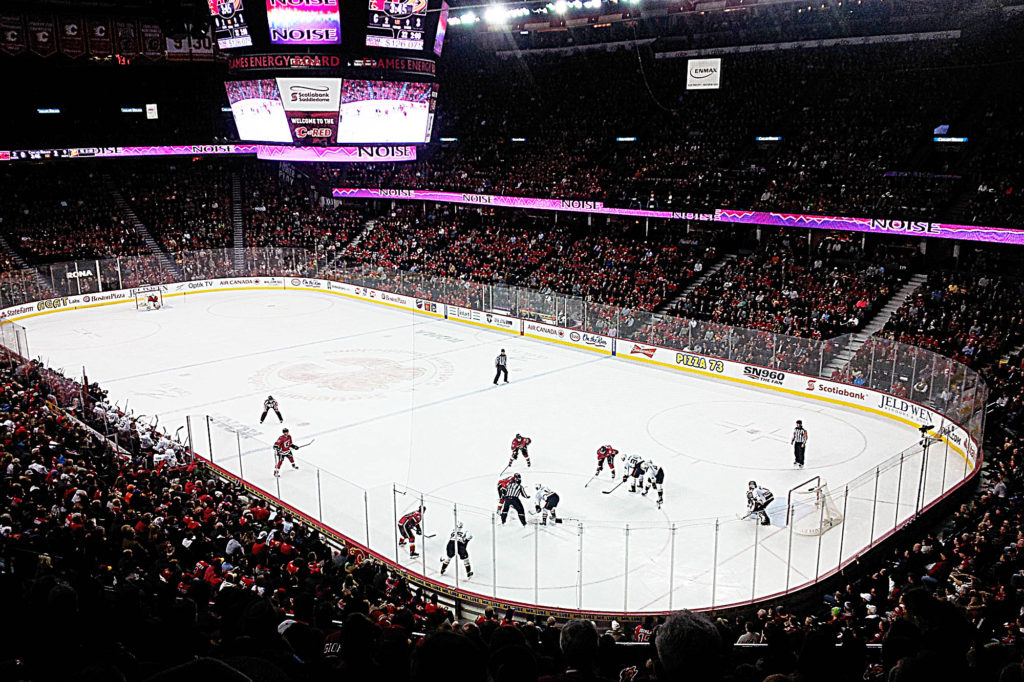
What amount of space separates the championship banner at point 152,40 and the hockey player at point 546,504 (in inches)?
1496

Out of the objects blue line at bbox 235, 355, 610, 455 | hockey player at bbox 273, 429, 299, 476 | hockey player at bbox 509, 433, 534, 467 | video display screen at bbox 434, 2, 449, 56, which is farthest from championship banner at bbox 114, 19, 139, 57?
hockey player at bbox 509, 433, 534, 467

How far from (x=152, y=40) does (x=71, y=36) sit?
3.85 m

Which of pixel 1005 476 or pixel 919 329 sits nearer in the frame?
pixel 1005 476

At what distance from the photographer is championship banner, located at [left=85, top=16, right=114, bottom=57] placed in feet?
132

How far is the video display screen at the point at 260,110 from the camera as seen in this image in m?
21.7

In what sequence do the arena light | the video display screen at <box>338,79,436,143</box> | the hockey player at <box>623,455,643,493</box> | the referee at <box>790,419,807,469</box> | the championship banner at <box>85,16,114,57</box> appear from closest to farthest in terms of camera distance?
the hockey player at <box>623,455,643,493</box> → the referee at <box>790,419,807,469</box> → the video display screen at <box>338,79,436,143</box> → the arena light → the championship banner at <box>85,16,114,57</box>

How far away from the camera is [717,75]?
36781 millimetres

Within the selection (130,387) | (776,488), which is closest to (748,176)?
(776,488)

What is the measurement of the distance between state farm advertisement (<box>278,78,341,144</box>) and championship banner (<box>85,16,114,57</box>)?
2572 cm

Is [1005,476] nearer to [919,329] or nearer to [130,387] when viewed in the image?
[919,329]

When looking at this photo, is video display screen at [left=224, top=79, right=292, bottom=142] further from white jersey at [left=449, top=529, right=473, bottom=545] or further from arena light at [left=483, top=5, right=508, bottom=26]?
arena light at [left=483, top=5, right=508, bottom=26]

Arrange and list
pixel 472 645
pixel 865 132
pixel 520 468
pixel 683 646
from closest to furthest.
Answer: pixel 472 645 → pixel 683 646 → pixel 520 468 → pixel 865 132

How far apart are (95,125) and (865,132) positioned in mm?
41083

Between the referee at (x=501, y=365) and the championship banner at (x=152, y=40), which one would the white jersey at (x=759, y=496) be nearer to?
the referee at (x=501, y=365)
